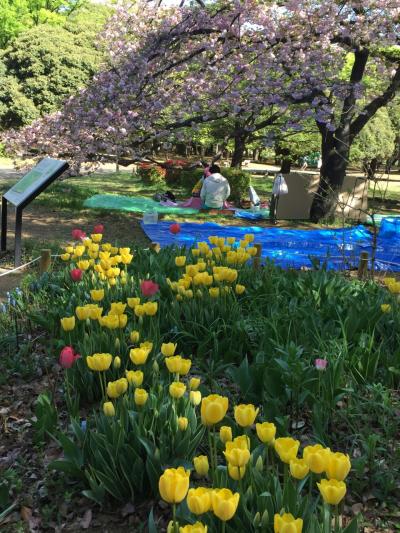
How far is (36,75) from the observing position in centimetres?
2564

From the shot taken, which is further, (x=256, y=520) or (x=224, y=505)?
(x=256, y=520)

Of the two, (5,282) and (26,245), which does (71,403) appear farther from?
(26,245)

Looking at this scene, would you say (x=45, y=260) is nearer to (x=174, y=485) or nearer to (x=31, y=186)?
(x=31, y=186)

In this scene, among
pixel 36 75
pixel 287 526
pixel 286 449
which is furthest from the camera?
pixel 36 75

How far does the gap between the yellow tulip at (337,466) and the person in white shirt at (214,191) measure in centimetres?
1179

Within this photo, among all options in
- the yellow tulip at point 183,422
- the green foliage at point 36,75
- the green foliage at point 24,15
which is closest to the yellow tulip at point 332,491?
the yellow tulip at point 183,422

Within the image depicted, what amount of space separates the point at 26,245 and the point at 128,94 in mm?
3166

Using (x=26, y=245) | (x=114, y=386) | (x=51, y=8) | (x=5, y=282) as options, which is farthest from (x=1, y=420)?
(x=51, y=8)

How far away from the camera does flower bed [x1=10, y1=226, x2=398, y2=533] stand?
Result: 1603mm

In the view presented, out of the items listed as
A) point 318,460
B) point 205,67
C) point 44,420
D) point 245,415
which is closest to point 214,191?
point 205,67

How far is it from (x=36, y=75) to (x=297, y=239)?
65.8 feet

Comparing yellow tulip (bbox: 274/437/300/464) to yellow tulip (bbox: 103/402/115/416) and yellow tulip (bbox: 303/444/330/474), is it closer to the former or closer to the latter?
yellow tulip (bbox: 303/444/330/474)

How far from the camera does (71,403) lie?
9.17ft

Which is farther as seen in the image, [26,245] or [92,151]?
[92,151]
